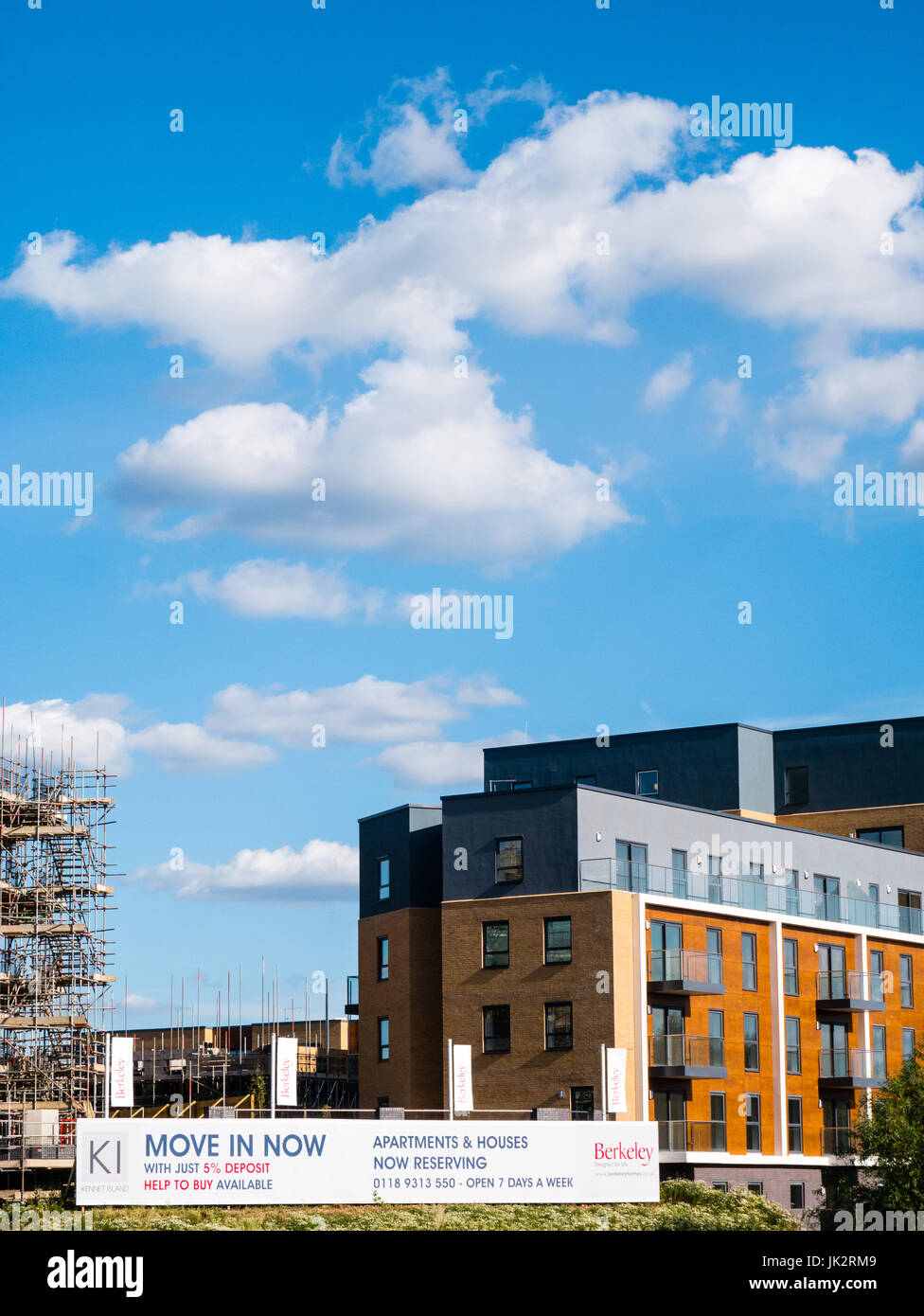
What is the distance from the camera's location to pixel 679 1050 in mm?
51094

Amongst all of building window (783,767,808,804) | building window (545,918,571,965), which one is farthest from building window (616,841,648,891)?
building window (783,767,808,804)

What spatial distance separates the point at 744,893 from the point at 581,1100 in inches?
367

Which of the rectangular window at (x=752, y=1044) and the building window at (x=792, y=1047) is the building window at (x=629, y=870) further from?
the building window at (x=792, y=1047)

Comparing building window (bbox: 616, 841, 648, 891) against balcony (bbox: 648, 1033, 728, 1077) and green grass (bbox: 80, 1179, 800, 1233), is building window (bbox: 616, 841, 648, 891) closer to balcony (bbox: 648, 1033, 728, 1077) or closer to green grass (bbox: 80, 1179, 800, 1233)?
balcony (bbox: 648, 1033, 728, 1077)

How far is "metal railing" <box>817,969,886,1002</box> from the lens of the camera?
57750 millimetres

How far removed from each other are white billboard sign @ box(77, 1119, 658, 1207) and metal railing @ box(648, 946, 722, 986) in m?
6.45

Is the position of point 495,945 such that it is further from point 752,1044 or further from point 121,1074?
point 121,1074

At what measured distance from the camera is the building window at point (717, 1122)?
5094 cm

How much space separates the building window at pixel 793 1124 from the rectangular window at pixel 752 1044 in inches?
71.5

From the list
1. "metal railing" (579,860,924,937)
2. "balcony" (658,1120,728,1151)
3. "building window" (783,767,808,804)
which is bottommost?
"balcony" (658,1120,728,1151)

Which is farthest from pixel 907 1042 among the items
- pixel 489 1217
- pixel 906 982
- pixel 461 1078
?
pixel 489 1217

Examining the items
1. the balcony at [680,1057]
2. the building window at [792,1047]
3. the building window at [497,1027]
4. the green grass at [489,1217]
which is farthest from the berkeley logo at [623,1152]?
the building window at [792,1047]
